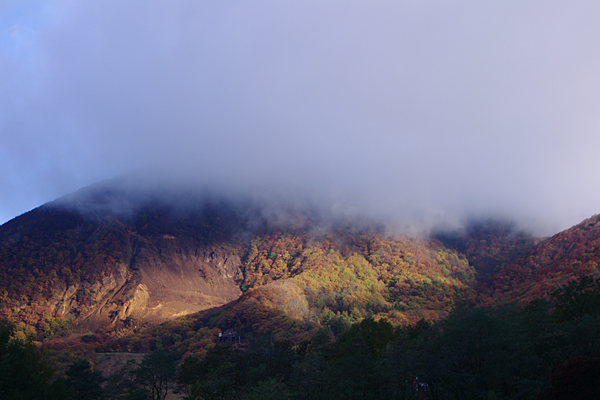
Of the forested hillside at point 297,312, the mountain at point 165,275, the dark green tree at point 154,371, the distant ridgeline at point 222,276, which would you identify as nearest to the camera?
the forested hillside at point 297,312

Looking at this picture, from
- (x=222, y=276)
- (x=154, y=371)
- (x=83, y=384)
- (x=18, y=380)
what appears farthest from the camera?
(x=222, y=276)

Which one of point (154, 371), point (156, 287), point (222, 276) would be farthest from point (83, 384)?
point (222, 276)

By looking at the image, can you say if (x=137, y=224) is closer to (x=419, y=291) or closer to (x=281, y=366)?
(x=419, y=291)

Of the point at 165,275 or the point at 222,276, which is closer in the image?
the point at 165,275

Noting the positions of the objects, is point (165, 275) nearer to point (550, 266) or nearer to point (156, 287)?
point (156, 287)

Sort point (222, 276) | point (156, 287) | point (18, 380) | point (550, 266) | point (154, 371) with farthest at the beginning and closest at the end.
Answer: point (222, 276) < point (156, 287) < point (550, 266) < point (154, 371) < point (18, 380)

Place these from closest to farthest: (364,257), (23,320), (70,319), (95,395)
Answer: (95,395) → (23,320) → (70,319) → (364,257)

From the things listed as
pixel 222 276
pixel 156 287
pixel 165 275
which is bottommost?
pixel 222 276

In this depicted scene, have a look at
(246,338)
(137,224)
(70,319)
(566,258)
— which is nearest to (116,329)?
(70,319)

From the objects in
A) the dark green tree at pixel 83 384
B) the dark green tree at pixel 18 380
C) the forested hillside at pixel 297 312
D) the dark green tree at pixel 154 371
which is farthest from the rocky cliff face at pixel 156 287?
the dark green tree at pixel 18 380

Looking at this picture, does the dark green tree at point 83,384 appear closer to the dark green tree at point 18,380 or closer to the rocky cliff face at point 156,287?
the dark green tree at point 18,380

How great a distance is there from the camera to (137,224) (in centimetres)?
18900

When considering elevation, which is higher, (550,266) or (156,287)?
(156,287)

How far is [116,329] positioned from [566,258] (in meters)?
149
